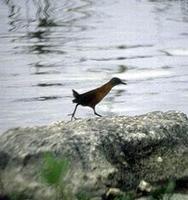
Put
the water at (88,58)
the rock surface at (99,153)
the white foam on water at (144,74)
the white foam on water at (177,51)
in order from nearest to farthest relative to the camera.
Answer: the rock surface at (99,153) < the water at (88,58) < the white foam on water at (144,74) < the white foam on water at (177,51)

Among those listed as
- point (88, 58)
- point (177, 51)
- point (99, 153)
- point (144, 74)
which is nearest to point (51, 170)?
point (99, 153)

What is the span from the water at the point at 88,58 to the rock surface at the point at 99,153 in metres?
2.39

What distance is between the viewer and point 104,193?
5336 mm

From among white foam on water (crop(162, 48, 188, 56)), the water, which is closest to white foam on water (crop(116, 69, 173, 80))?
the water

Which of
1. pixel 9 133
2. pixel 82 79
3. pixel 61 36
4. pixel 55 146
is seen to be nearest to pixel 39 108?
pixel 82 79

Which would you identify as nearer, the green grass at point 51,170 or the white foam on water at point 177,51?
the green grass at point 51,170

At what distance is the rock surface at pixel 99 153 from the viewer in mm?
5371

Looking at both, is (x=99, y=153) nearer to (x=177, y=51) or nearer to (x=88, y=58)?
(x=88, y=58)

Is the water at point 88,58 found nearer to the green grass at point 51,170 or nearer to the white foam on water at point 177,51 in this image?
Result: the white foam on water at point 177,51

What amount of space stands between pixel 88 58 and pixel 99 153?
673 centimetres

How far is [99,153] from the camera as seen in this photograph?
5.57 metres

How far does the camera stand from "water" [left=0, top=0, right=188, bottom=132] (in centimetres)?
934

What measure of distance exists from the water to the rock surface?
2.39m

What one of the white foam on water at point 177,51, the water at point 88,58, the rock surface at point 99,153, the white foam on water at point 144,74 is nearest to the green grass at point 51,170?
the rock surface at point 99,153
